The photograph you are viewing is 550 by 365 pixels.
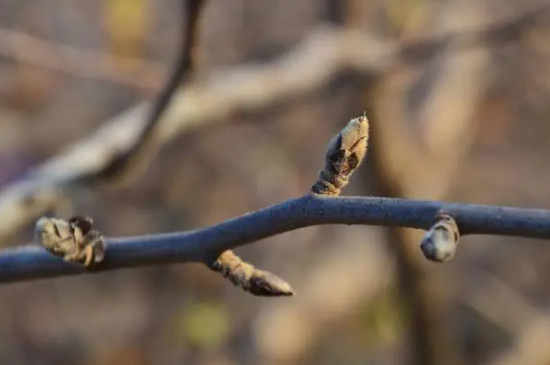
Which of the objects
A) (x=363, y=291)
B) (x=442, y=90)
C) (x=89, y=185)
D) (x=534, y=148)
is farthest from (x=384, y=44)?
(x=534, y=148)

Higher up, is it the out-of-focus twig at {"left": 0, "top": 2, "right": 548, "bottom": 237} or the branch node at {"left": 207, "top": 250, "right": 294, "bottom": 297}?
the out-of-focus twig at {"left": 0, "top": 2, "right": 548, "bottom": 237}

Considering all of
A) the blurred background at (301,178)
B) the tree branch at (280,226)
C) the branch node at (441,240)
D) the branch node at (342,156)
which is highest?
the blurred background at (301,178)

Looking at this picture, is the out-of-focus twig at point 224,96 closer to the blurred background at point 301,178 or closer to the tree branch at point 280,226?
the blurred background at point 301,178

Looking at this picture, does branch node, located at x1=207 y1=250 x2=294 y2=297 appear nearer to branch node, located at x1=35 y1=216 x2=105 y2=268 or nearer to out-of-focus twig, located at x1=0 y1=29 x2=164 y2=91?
branch node, located at x1=35 y1=216 x2=105 y2=268

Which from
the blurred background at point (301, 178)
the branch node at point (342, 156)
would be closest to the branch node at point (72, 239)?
the branch node at point (342, 156)

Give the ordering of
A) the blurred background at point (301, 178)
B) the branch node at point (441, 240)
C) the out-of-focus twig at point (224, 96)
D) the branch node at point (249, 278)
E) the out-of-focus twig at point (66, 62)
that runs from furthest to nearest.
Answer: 1. the blurred background at point (301, 178)
2. the out-of-focus twig at point (66, 62)
3. the out-of-focus twig at point (224, 96)
4. the branch node at point (249, 278)
5. the branch node at point (441, 240)

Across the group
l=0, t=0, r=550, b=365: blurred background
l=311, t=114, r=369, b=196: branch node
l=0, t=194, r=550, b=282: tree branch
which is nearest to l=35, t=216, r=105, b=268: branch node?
l=0, t=194, r=550, b=282: tree branch
